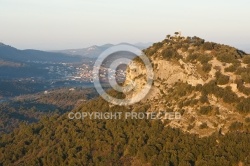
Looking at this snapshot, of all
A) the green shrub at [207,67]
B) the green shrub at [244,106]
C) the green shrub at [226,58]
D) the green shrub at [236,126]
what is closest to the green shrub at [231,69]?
the green shrub at [226,58]

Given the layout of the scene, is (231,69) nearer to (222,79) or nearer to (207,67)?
(222,79)

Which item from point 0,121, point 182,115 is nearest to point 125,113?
point 182,115

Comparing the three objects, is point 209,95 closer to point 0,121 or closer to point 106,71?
point 0,121

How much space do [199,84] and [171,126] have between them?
8392 millimetres

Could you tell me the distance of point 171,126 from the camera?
52969 millimetres

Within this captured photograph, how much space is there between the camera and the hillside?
1820 inches

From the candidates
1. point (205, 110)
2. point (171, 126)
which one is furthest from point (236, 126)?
point (171, 126)

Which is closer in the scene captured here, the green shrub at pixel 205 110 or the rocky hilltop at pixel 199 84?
the rocky hilltop at pixel 199 84

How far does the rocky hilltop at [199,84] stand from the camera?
49812mm

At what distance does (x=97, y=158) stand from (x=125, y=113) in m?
11.8

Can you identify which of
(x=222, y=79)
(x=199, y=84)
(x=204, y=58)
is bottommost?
(x=199, y=84)

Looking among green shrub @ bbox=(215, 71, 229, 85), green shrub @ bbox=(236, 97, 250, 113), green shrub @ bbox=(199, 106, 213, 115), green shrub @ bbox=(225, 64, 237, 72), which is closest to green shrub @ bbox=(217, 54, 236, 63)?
green shrub @ bbox=(225, 64, 237, 72)

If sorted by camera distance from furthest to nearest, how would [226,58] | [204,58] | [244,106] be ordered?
1. [204,58]
2. [226,58]
3. [244,106]

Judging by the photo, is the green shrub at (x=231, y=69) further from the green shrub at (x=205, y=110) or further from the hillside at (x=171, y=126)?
the green shrub at (x=205, y=110)
